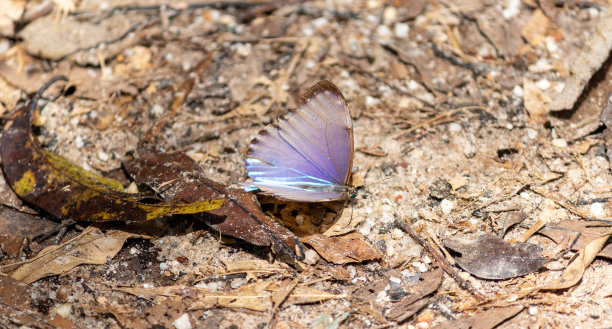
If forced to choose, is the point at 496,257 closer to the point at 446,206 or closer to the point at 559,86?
the point at 446,206

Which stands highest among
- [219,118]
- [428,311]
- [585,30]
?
[585,30]

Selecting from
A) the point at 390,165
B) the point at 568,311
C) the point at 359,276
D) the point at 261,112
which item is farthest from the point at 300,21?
the point at 568,311

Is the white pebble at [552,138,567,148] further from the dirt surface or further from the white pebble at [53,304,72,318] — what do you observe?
the white pebble at [53,304,72,318]

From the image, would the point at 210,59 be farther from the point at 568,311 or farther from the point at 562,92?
the point at 568,311

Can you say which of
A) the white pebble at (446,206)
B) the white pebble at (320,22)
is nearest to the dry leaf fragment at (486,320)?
the white pebble at (446,206)

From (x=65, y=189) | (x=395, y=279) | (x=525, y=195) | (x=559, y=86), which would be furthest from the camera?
(x=559, y=86)

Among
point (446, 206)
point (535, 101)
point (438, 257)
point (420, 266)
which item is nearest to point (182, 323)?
point (420, 266)

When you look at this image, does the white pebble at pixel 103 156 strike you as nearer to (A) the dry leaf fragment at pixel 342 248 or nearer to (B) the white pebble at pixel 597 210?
(A) the dry leaf fragment at pixel 342 248
